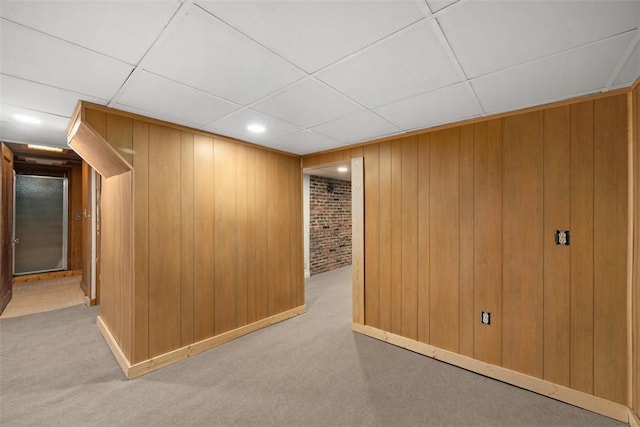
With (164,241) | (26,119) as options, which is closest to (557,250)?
(164,241)

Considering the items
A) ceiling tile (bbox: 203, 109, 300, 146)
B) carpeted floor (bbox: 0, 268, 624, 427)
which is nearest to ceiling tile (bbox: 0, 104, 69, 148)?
ceiling tile (bbox: 203, 109, 300, 146)

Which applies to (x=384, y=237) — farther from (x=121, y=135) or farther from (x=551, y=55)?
(x=121, y=135)

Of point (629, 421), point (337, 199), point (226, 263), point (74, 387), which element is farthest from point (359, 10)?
point (337, 199)

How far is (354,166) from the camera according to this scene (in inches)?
136

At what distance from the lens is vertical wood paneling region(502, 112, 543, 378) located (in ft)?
7.45

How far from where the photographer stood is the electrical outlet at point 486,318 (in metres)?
2.50

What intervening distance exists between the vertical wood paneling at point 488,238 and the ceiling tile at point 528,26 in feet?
3.45

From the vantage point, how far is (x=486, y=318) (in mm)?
2514

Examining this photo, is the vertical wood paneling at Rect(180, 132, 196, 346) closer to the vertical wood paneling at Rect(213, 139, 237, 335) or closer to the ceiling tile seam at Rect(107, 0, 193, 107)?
the vertical wood paneling at Rect(213, 139, 237, 335)

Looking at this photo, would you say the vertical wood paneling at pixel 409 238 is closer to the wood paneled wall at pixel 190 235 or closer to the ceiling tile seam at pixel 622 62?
the ceiling tile seam at pixel 622 62

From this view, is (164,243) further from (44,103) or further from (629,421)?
(629,421)

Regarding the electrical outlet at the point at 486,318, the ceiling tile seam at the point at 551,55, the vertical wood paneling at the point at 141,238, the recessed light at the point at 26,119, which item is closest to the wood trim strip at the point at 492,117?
the ceiling tile seam at the point at 551,55

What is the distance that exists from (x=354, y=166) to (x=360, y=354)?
222 cm

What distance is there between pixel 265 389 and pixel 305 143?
2.64 meters
